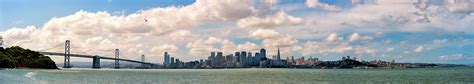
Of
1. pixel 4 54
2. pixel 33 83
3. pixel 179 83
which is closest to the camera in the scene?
pixel 33 83

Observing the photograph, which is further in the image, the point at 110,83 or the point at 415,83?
the point at 415,83

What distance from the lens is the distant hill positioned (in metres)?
170

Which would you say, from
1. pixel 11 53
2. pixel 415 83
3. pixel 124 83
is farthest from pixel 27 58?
pixel 415 83

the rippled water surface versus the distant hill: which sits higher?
the distant hill

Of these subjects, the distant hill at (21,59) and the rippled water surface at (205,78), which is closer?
the rippled water surface at (205,78)

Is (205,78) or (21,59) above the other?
(21,59)

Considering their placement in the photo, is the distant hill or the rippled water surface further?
the distant hill

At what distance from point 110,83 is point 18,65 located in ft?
387

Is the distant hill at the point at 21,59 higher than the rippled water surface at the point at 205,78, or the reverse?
the distant hill at the point at 21,59

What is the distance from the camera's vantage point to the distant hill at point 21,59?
169725 mm

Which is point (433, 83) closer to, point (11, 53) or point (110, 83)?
point (110, 83)

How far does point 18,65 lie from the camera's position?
17662cm

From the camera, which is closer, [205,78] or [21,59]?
[205,78]

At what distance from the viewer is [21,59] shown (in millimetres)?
183750
